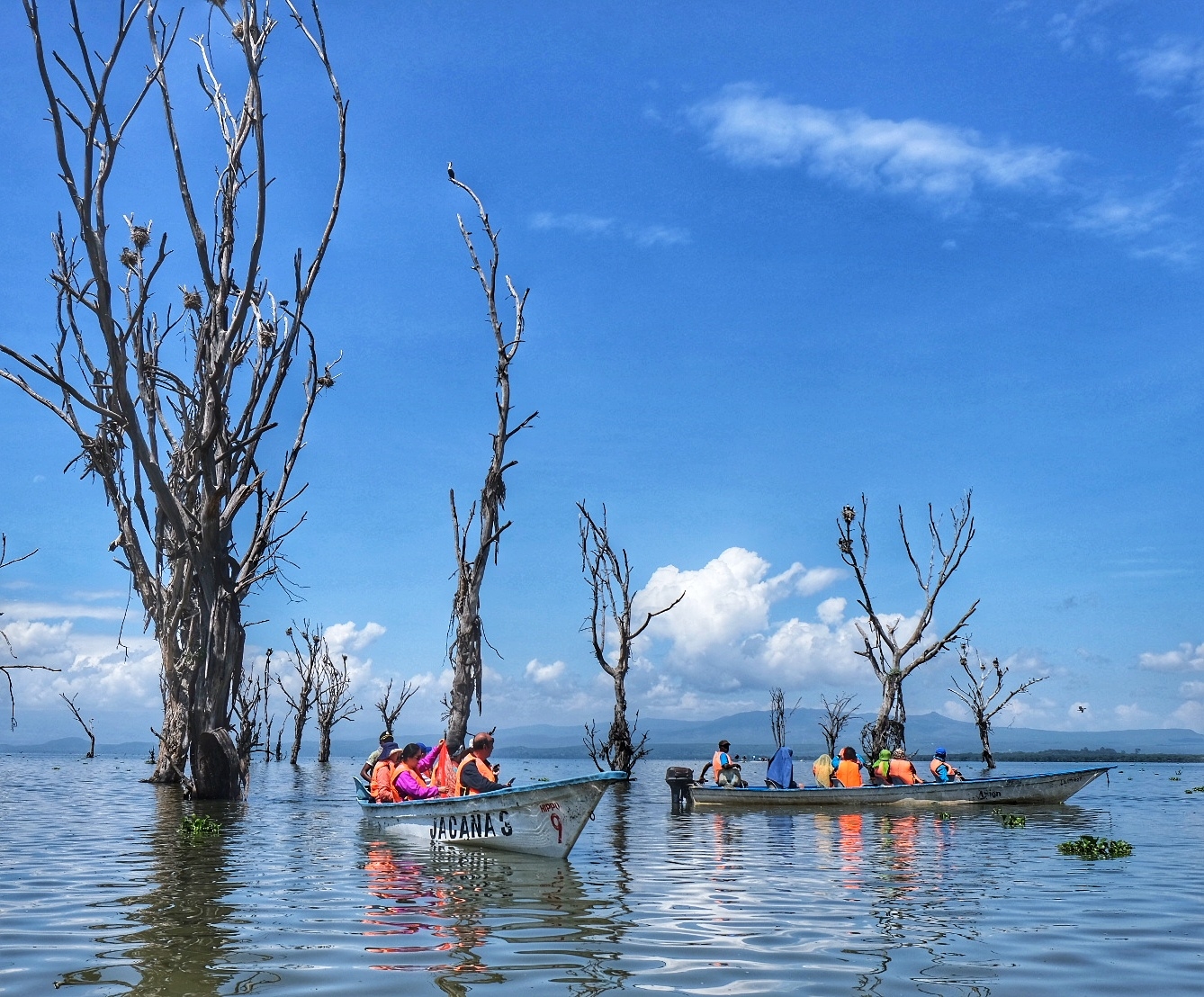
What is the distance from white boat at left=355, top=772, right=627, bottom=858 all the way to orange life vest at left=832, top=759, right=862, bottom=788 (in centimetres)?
1458

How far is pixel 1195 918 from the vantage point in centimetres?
953

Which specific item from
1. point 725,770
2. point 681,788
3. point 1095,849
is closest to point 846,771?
point 725,770

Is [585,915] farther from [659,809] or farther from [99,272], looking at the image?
[659,809]

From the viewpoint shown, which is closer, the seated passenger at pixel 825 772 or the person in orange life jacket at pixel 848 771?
the person in orange life jacket at pixel 848 771

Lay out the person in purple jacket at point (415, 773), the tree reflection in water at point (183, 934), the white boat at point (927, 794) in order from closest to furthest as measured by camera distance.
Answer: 1. the tree reflection in water at point (183, 934)
2. the person in purple jacket at point (415, 773)
3. the white boat at point (927, 794)

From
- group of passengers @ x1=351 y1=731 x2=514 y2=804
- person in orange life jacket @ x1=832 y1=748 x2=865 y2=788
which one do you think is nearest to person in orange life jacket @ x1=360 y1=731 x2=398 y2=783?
group of passengers @ x1=351 y1=731 x2=514 y2=804

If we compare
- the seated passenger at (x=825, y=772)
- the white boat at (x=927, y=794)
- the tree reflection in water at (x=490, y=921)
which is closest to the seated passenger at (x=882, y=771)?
the white boat at (x=927, y=794)

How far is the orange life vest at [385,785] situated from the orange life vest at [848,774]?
13.3 metres

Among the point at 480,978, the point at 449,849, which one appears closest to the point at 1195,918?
the point at 480,978

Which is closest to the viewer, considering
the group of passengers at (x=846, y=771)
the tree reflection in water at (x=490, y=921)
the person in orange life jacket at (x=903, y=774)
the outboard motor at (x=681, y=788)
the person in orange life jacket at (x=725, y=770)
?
the tree reflection in water at (x=490, y=921)

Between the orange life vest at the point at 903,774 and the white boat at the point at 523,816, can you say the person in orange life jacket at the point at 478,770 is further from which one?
the orange life vest at the point at 903,774

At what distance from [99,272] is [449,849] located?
40.5ft

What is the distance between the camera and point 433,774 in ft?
58.2

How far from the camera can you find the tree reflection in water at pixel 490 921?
23.2 ft
